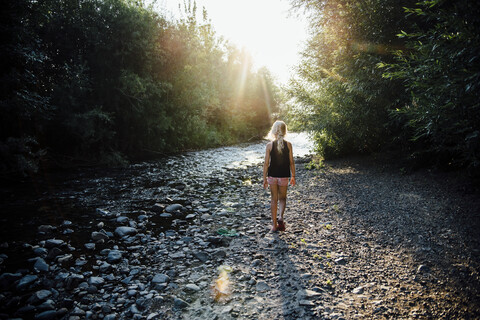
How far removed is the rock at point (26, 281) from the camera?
14.9 ft

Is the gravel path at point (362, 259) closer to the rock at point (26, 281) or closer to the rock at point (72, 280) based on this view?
the rock at point (72, 280)

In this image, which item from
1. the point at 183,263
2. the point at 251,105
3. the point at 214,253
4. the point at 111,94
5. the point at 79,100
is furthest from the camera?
the point at 251,105

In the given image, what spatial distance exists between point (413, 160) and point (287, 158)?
25.5ft

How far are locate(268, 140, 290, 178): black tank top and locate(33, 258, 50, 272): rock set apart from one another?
208 inches

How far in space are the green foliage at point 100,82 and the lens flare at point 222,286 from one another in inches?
427

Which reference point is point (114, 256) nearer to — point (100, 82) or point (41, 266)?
point (41, 266)

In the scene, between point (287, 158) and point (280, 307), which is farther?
point (287, 158)

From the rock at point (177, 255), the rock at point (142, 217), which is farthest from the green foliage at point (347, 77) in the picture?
the rock at point (142, 217)

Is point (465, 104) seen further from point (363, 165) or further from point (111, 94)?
point (111, 94)

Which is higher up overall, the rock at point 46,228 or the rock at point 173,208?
the rock at point 46,228

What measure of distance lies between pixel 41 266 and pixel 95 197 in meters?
5.47

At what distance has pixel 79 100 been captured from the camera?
16047 mm

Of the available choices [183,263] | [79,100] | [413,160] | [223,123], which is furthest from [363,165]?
[223,123]

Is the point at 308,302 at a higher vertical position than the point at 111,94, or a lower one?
lower
